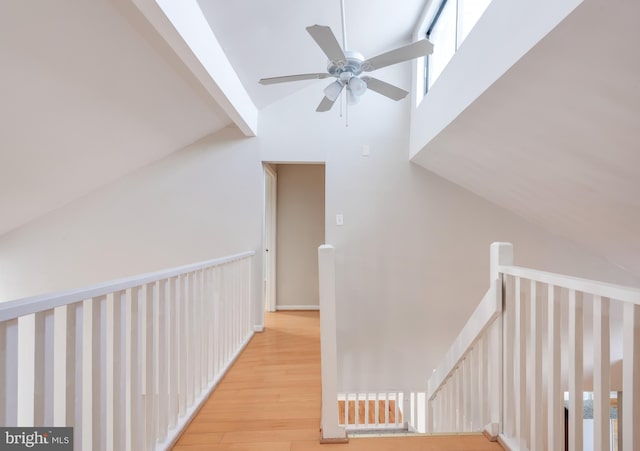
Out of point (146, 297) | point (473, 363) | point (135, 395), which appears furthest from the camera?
point (473, 363)

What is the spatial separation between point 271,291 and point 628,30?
13.9 ft

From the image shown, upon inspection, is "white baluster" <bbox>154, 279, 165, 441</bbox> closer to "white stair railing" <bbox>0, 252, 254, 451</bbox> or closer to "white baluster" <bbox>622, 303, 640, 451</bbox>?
"white stair railing" <bbox>0, 252, 254, 451</bbox>

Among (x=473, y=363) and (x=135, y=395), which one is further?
(x=473, y=363)

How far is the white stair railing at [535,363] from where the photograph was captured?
39.8 inches

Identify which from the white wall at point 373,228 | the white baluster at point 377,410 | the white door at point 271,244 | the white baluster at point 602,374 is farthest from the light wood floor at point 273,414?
the white door at point 271,244

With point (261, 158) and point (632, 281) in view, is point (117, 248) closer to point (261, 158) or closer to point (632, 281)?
point (261, 158)

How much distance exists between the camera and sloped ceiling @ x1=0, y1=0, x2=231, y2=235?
63.4 inches

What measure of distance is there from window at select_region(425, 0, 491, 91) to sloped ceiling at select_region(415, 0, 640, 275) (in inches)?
25.4

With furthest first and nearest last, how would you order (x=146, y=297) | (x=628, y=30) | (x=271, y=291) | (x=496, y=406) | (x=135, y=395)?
(x=271, y=291) → (x=496, y=406) → (x=146, y=297) → (x=135, y=395) → (x=628, y=30)

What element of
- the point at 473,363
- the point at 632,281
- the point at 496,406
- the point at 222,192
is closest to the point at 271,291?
the point at 222,192

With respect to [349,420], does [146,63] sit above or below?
above

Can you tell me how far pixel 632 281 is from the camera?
11.6 ft

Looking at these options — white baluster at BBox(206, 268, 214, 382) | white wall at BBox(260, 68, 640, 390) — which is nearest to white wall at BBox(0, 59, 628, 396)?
white wall at BBox(260, 68, 640, 390)

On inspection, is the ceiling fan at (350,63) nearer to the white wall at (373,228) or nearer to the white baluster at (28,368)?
the white wall at (373,228)
